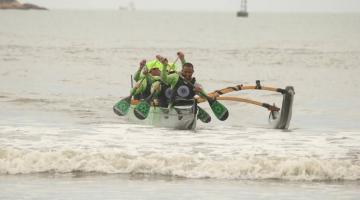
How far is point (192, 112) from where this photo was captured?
20.4 meters

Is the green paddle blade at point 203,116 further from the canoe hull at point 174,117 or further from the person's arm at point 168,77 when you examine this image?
the person's arm at point 168,77

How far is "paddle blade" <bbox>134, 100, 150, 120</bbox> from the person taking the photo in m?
21.2

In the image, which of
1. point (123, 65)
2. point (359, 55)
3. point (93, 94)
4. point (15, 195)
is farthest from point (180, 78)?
point (359, 55)

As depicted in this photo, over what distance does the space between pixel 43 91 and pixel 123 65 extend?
639 inches

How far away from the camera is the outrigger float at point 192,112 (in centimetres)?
2042

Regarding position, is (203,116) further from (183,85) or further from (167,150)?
(167,150)

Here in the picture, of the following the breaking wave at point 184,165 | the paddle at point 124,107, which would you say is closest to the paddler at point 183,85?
the paddle at point 124,107

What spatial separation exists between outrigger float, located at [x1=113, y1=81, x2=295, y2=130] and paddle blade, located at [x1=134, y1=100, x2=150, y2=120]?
0.02 metres

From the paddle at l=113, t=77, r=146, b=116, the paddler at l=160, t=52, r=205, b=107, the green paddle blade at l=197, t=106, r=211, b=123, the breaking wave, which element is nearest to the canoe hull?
the paddler at l=160, t=52, r=205, b=107

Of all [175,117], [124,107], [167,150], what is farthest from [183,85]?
[124,107]

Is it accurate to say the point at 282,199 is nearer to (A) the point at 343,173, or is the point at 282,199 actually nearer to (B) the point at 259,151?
(A) the point at 343,173

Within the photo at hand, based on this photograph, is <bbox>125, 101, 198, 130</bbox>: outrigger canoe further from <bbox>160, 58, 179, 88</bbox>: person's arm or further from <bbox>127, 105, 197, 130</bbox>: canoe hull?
<bbox>160, 58, 179, 88</bbox>: person's arm

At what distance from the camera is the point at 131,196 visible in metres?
14.4

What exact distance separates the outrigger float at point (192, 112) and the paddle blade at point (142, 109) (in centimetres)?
2
